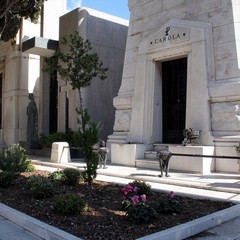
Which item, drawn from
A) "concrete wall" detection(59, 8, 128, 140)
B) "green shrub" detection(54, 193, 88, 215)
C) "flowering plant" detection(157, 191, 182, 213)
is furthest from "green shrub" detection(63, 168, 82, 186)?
"concrete wall" detection(59, 8, 128, 140)

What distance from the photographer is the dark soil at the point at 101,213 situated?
4.86m

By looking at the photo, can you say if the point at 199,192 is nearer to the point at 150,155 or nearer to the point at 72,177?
the point at 72,177

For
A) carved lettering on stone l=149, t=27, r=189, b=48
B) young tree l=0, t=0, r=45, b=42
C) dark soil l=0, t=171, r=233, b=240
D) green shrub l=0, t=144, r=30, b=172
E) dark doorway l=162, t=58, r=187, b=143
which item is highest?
young tree l=0, t=0, r=45, b=42

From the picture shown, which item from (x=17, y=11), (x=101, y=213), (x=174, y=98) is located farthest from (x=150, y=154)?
(x=17, y=11)

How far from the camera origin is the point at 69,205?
5.59 meters

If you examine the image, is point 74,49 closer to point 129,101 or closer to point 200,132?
point 129,101

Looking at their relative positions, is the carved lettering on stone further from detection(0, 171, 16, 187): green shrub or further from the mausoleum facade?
detection(0, 171, 16, 187): green shrub

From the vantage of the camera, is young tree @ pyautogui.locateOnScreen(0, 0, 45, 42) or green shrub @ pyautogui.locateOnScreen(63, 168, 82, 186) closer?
green shrub @ pyautogui.locateOnScreen(63, 168, 82, 186)

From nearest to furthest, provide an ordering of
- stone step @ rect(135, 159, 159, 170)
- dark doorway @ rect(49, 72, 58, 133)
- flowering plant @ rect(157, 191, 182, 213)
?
flowering plant @ rect(157, 191, 182, 213) → stone step @ rect(135, 159, 159, 170) → dark doorway @ rect(49, 72, 58, 133)

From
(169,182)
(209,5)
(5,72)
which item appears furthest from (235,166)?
(5,72)

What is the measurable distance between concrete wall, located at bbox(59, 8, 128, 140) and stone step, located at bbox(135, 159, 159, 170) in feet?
16.8

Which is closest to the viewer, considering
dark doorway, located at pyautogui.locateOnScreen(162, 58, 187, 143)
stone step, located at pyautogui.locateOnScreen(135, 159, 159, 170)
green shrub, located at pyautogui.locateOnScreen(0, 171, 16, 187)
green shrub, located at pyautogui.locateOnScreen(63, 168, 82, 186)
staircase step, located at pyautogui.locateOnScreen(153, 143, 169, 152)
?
green shrub, located at pyautogui.locateOnScreen(0, 171, 16, 187)

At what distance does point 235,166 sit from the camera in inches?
416

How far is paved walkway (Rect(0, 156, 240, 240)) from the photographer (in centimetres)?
489
